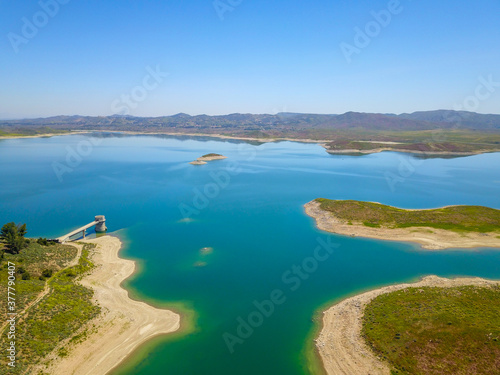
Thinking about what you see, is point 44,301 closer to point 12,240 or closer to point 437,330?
point 12,240

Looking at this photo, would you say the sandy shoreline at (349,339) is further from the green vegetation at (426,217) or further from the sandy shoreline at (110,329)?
the green vegetation at (426,217)

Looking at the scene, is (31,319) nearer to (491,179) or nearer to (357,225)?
(357,225)

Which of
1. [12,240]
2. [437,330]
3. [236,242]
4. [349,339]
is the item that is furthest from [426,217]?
[12,240]

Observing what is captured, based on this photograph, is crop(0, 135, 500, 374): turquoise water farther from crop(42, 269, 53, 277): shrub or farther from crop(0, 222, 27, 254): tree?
crop(0, 222, 27, 254): tree

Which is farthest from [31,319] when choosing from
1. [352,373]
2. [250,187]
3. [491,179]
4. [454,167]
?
[454,167]

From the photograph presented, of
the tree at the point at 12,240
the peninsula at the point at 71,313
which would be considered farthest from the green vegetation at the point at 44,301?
the tree at the point at 12,240

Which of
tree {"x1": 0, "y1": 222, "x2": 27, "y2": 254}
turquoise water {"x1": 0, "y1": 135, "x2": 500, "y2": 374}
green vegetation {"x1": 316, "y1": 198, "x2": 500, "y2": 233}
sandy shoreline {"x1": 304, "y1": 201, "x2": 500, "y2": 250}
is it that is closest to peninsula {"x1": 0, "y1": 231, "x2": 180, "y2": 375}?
tree {"x1": 0, "y1": 222, "x2": 27, "y2": 254}

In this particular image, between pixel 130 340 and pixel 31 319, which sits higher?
pixel 31 319
